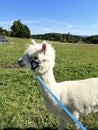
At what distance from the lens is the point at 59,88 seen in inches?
167

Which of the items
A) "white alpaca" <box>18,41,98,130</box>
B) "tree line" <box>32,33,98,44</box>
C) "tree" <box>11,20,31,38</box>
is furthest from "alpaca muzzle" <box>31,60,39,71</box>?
"tree" <box>11,20,31,38</box>

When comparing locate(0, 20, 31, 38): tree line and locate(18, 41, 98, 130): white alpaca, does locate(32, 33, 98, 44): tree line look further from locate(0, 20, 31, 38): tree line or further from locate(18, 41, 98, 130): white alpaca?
locate(18, 41, 98, 130): white alpaca

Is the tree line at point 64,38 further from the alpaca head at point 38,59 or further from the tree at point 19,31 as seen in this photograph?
the alpaca head at point 38,59

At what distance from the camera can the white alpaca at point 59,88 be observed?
3883 millimetres

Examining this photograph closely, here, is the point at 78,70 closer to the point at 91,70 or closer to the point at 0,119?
the point at 91,70

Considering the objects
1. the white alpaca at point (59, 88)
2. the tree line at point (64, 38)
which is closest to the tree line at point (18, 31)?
the tree line at point (64, 38)

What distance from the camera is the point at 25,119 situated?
221 inches

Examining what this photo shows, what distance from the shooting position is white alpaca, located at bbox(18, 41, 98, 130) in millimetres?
3883

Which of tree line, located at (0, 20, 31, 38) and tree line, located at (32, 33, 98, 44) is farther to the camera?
tree line, located at (0, 20, 31, 38)

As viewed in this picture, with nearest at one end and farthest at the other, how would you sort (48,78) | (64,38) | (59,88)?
(48,78) → (59,88) → (64,38)

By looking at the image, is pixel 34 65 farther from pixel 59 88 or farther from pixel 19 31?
pixel 19 31

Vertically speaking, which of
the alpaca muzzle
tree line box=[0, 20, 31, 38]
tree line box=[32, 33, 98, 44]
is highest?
the alpaca muzzle

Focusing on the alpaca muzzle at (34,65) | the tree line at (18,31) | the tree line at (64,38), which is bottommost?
the tree line at (64,38)

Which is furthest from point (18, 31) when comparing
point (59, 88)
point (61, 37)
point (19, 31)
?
point (59, 88)
